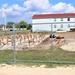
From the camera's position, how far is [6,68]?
10461 mm

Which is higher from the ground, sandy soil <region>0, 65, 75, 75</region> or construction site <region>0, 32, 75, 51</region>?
construction site <region>0, 32, 75, 51</region>

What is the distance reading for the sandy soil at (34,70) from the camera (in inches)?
370

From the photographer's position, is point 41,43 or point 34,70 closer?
point 34,70

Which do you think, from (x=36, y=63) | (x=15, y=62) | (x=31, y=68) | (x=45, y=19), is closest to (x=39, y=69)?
(x=31, y=68)

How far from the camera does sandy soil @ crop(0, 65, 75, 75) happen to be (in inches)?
370

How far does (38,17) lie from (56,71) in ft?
250

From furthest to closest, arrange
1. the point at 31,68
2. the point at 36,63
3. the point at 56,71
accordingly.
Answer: the point at 36,63, the point at 31,68, the point at 56,71

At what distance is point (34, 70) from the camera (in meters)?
9.88

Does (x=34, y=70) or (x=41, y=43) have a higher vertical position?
(x=41, y=43)

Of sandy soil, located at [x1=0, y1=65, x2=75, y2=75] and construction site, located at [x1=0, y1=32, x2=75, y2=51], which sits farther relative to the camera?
construction site, located at [x1=0, y1=32, x2=75, y2=51]

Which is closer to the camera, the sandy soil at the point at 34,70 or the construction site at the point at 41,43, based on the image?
the sandy soil at the point at 34,70

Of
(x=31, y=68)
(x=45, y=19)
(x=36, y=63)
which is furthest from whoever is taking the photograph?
(x=45, y=19)

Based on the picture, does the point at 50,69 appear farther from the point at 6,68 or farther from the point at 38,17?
the point at 38,17

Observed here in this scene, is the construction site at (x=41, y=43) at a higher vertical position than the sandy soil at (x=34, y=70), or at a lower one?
higher
